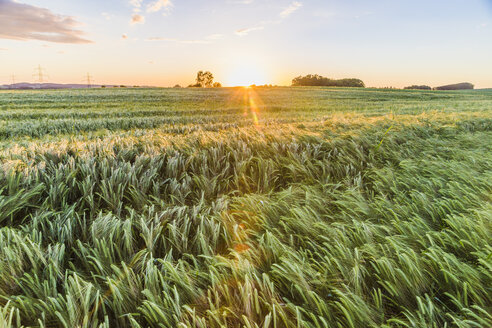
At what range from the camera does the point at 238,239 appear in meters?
1.56

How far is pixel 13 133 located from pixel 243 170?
812 cm

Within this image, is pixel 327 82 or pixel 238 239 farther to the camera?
pixel 327 82

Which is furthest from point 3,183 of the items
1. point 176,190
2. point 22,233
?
point 176,190

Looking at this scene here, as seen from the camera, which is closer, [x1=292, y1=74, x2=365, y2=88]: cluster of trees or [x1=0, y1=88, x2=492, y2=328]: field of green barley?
[x1=0, y1=88, x2=492, y2=328]: field of green barley

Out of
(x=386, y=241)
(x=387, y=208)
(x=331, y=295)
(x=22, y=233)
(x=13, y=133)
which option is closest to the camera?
(x=331, y=295)

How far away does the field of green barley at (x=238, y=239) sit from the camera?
1027 mm

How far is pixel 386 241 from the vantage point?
1.41 metres

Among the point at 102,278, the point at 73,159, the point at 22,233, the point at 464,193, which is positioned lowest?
the point at 102,278

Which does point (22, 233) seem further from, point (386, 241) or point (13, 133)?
point (13, 133)

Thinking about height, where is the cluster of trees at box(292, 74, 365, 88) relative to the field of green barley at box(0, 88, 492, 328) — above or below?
above

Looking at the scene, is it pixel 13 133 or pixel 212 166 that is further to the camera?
pixel 13 133

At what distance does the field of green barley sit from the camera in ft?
3.37

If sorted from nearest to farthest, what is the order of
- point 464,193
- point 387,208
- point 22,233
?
1. point 22,233
2. point 387,208
3. point 464,193

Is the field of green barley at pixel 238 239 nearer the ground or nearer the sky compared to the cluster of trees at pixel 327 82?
nearer the ground
